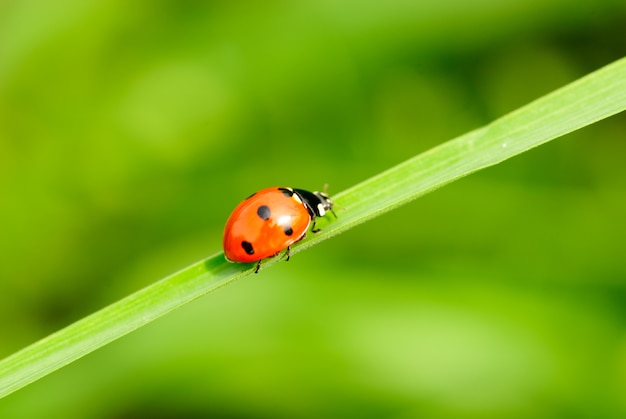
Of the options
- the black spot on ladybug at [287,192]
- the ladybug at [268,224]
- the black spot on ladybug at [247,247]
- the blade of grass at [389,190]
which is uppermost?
the black spot on ladybug at [287,192]

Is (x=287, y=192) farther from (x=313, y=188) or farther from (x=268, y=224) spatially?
(x=313, y=188)

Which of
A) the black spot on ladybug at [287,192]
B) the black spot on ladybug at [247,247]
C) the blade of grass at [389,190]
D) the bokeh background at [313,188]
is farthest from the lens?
the bokeh background at [313,188]

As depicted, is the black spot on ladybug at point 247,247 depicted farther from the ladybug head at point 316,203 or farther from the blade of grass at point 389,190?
the ladybug head at point 316,203

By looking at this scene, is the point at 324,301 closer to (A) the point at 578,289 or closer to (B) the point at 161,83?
(A) the point at 578,289

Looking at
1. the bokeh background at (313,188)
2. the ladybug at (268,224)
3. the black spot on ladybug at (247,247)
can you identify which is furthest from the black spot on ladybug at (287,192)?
the bokeh background at (313,188)

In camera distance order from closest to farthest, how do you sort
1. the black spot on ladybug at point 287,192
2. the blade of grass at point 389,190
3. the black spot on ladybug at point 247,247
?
1. the blade of grass at point 389,190
2. the black spot on ladybug at point 247,247
3. the black spot on ladybug at point 287,192

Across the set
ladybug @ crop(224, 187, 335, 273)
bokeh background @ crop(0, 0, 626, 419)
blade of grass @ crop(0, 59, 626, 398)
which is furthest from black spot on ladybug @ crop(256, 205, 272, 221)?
bokeh background @ crop(0, 0, 626, 419)

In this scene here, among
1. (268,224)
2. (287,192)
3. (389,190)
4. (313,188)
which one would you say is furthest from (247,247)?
(313,188)
